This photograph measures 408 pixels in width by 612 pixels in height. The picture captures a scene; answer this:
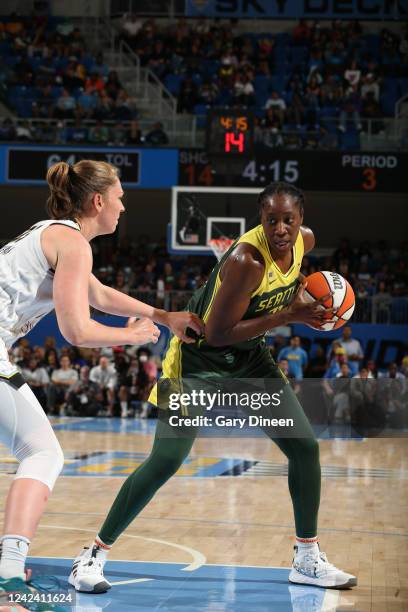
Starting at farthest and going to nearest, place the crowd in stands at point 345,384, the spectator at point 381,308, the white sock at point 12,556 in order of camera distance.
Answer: the spectator at point 381,308 → the crowd in stands at point 345,384 → the white sock at point 12,556

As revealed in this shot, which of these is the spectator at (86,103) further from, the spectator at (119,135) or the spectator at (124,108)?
the spectator at (119,135)

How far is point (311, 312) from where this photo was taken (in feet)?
14.7

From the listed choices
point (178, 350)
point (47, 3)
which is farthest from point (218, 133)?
point (47, 3)

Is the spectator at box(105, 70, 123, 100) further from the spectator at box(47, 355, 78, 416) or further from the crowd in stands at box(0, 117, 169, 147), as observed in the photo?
the spectator at box(47, 355, 78, 416)

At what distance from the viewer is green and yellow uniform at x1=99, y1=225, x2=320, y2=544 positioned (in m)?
4.65

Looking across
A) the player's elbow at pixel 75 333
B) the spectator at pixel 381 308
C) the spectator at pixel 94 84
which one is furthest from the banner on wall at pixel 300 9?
the player's elbow at pixel 75 333

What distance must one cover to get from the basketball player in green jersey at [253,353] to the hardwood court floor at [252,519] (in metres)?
0.44

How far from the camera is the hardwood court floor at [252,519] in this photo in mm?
5410

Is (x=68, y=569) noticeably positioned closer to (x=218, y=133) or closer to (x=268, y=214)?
(x=268, y=214)

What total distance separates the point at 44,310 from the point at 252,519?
3.69m

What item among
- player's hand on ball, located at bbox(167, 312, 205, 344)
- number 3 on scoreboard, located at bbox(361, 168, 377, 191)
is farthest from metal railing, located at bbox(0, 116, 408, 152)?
player's hand on ball, located at bbox(167, 312, 205, 344)

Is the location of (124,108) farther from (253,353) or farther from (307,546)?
(307,546)

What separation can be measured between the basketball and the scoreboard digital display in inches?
400

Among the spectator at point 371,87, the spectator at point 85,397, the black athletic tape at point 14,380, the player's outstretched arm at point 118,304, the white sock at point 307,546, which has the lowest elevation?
the spectator at point 85,397
